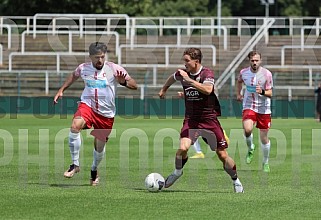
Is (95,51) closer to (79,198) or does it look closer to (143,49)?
(79,198)

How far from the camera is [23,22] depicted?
2184 inches

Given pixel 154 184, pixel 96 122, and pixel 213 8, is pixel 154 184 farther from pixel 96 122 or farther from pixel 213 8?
pixel 213 8

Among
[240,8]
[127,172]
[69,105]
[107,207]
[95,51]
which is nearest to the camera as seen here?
[107,207]

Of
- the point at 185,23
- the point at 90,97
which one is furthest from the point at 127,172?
the point at 185,23

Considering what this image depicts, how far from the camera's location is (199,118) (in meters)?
14.3

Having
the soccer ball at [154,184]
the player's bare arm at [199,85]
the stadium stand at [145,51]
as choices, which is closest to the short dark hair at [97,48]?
the player's bare arm at [199,85]

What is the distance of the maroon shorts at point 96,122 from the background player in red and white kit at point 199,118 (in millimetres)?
1601

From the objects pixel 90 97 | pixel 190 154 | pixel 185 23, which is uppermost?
pixel 185 23

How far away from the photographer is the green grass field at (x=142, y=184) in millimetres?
12016

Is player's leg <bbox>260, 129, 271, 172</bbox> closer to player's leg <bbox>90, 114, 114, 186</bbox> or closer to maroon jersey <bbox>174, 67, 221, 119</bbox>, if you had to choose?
player's leg <bbox>90, 114, 114, 186</bbox>

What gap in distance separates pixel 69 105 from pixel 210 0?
2309 inches

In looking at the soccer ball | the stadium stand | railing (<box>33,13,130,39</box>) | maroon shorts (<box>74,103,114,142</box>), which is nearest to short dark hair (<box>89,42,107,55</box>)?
maroon shorts (<box>74,103,114,142</box>)

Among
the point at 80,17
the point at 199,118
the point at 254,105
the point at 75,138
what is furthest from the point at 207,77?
the point at 80,17

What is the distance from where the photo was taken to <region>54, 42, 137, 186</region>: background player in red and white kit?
15.4 metres
